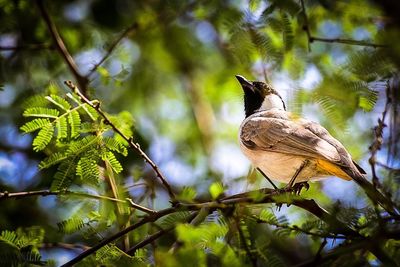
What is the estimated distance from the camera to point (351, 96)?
172 inches

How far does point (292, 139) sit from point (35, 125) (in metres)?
2.22

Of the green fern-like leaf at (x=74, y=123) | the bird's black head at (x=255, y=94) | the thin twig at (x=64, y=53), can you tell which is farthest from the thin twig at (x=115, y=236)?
the bird's black head at (x=255, y=94)

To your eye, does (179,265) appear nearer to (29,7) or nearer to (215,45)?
(29,7)

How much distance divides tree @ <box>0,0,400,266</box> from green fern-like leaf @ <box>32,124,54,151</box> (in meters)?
0.01

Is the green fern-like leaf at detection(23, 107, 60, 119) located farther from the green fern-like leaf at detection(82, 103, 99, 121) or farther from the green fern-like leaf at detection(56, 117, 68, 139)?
the green fern-like leaf at detection(82, 103, 99, 121)

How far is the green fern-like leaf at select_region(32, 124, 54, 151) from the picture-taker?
394cm

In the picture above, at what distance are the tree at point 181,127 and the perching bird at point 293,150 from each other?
0.16 metres

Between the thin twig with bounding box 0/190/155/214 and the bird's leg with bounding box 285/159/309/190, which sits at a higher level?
the bird's leg with bounding box 285/159/309/190

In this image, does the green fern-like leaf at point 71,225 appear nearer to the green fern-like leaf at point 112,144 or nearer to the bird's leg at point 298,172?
the green fern-like leaf at point 112,144

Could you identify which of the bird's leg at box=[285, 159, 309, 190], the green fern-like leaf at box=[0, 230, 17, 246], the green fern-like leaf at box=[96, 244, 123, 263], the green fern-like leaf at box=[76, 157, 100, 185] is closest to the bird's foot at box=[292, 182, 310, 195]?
the bird's leg at box=[285, 159, 309, 190]

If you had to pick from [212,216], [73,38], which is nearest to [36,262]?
[212,216]

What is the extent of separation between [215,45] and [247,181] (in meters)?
3.88

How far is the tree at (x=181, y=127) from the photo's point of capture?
11.2 ft

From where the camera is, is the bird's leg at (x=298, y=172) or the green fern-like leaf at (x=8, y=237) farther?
the bird's leg at (x=298, y=172)
